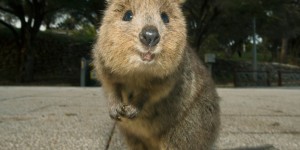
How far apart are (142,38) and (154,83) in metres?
0.39

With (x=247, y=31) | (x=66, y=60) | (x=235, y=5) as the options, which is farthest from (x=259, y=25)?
(x=66, y=60)

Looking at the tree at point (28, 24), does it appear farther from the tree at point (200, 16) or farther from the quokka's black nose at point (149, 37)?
the quokka's black nose at point (149, 37)

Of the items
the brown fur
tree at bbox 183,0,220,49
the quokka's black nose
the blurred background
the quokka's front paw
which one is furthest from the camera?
tree at bbox 183,0,220,49

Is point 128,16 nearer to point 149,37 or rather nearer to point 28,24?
point 149,37

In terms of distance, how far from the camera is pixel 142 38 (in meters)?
2.25

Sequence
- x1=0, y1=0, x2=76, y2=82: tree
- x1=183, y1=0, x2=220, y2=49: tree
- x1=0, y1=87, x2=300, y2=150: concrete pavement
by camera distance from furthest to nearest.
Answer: x1=183, y1=0, x2=220, y2=49: tree, x1=0, y1=0, x2=76, y2=82: tree, x1=0, y1=87, x2=300, y2=150: concrete pavement

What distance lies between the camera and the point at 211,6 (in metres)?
26.4

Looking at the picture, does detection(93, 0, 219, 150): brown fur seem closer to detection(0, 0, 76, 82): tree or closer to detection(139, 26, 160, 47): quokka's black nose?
detection(139, 26, 160, 47): quokka's black nose

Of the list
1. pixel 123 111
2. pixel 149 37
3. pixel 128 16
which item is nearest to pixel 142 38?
pixel 149 37

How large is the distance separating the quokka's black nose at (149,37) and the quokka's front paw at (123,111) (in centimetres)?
49

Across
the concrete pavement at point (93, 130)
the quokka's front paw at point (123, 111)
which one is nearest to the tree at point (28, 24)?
the concrete pavement at point (93, 130)

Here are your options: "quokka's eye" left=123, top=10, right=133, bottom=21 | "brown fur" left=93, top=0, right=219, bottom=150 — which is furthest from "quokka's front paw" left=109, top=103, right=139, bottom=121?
"quokka's eye" left=123, top=10, right=133, bottom=21

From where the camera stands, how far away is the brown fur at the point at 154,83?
7.84 feet

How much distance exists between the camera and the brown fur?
2391mm
